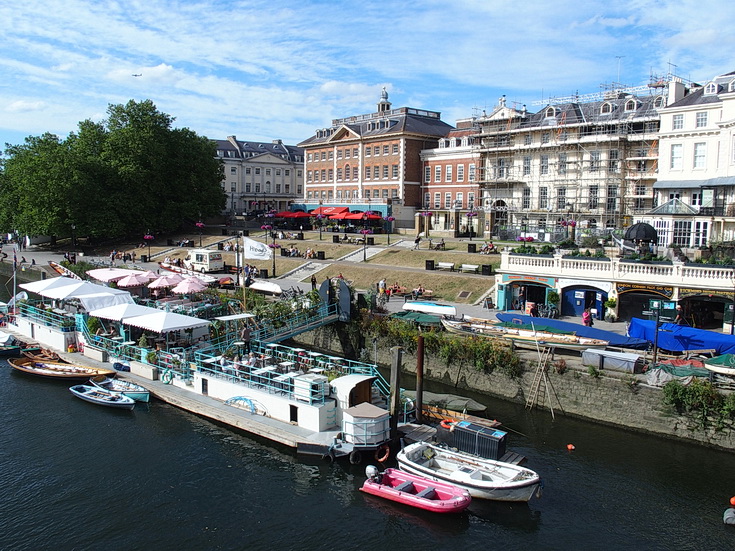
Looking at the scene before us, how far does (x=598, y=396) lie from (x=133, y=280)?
2824 centimetres

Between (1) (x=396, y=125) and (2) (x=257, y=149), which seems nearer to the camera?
→ (1) (x=396, y=125)

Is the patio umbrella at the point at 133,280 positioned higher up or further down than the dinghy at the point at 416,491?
higher up

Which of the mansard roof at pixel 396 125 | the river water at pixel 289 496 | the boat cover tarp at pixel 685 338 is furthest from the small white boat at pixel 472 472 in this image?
the mansard roof at pixel 396 125

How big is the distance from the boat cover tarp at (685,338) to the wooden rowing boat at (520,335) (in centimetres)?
201

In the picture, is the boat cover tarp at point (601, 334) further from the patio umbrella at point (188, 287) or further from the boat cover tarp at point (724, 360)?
the patio umbrella at point (188, 287)

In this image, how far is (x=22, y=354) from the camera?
1351 inches

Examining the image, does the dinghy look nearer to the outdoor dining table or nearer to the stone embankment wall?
the outdoor dining table

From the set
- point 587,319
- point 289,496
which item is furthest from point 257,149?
point 289,496

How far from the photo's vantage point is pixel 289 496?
797 inches

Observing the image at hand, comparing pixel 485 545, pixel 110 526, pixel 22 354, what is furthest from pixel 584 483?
pixel 22 354

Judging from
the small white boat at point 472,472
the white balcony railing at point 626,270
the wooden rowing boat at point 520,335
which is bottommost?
the small white boat at point 472,472

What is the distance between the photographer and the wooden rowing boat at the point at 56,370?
1187 inches

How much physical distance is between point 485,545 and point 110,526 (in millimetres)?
10876

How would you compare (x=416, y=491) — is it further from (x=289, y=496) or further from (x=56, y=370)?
(x=56, y=370)
